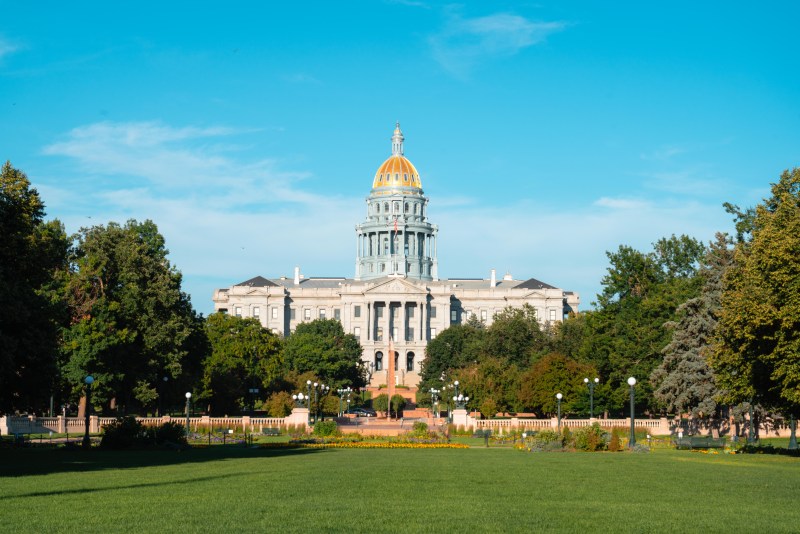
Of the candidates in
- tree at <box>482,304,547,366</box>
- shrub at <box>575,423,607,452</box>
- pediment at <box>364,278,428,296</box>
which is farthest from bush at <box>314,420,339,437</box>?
pediment at <box>364,278,428,296</box>

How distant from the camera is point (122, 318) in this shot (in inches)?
2507

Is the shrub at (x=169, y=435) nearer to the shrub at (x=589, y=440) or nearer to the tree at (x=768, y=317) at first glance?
the shrub at (x=589, y=440)

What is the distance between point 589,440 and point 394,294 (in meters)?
131

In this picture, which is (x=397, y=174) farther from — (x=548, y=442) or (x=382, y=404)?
(x=548, y=442)

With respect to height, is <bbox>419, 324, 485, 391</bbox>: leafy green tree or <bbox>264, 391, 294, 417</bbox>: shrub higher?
<bbox>419, 324, 485, 391</bbox>: leafy green tree

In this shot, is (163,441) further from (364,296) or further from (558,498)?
(364,296)

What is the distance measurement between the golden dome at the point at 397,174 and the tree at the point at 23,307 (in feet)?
490

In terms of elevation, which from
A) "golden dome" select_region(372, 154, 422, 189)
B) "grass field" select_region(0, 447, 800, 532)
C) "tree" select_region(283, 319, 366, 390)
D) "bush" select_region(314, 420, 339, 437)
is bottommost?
"grass field" select_region(0, 447, 800, 532)

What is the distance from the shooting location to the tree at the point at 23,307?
32.6 metres

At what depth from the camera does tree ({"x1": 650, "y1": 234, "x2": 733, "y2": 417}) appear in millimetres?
58344

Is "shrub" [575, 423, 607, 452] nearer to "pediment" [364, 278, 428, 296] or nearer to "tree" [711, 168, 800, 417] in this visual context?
"tree" [711, 168, 800, 417]

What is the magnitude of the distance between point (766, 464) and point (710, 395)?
26.3 metres

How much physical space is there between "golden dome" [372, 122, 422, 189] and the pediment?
23.7 m

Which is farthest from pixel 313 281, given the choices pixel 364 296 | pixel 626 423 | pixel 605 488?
pixel 605 488
